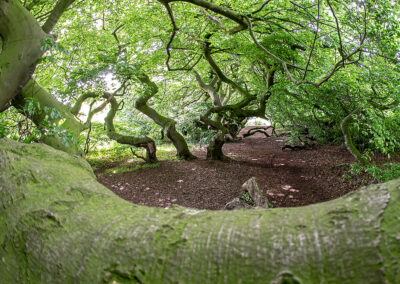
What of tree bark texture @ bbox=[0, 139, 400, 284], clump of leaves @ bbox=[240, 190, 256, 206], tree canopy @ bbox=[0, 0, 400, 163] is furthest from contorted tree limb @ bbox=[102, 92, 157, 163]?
tree bark texture @ bbox=[0, 139, 400, 284]

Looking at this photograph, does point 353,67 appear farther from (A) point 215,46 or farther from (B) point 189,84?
(B) point 189,84

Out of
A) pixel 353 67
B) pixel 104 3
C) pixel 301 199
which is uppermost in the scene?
pixel 104 3

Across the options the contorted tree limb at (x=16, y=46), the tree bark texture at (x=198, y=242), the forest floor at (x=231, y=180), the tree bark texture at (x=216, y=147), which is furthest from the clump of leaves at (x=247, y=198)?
the tree bark texture at (x=198, y=242)

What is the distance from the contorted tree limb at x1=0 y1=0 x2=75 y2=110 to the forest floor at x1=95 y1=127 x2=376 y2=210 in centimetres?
397

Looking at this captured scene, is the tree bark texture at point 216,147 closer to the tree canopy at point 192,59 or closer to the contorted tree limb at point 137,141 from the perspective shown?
the tree canopy at point 192,59

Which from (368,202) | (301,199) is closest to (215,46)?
(301,199)

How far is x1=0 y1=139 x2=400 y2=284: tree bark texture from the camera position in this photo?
0.61m

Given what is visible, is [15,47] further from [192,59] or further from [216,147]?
[216,147]

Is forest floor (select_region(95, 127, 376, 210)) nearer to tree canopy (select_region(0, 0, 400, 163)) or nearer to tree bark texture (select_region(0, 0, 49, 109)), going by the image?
tree canopy (select_region(0, 0, 400, 163))

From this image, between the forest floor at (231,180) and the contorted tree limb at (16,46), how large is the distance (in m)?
3.97

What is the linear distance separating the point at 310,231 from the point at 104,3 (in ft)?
29.0

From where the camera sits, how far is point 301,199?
585cm

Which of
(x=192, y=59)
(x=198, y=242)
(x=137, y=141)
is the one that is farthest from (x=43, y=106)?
(x=192, y=59)

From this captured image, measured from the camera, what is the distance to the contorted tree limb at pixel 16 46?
84.2 inches
